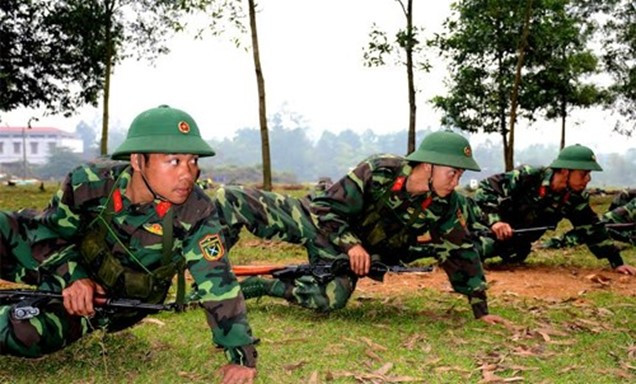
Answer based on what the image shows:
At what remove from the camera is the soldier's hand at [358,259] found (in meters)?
6.02

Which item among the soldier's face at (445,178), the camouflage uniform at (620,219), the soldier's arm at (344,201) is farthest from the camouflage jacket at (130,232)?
the camouflage uniform at (620,219)

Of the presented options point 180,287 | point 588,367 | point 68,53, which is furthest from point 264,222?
point 68,53

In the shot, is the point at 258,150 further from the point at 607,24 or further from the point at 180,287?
the point at 180,287

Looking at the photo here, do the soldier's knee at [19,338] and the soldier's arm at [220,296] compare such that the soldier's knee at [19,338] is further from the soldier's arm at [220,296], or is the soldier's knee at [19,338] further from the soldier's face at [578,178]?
the soldier's face at [578,178]

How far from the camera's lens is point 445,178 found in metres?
5.93

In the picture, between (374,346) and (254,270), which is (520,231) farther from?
(374,346)

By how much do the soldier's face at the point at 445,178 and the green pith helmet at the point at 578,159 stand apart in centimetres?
288

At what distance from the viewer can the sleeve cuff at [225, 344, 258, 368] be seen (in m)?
4.26

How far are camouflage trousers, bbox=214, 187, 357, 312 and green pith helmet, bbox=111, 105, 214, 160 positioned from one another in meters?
2.13

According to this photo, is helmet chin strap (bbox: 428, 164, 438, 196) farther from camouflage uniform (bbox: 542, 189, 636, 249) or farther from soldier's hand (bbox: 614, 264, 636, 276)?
camouflage uniform (bbox: 542, 189, 636, 249)

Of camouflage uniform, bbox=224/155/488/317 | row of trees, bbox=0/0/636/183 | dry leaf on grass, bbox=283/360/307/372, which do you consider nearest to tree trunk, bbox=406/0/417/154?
row of trees, bbox=0/0/636/183

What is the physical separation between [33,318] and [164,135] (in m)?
1.46

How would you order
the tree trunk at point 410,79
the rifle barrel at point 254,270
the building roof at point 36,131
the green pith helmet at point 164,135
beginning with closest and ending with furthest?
the green pith helmet at point 164,135 < the rifle barrel at point 254,270 < the tree trunk at point 410,79 < the building roof at point 36,131

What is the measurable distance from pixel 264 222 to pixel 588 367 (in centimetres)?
306
